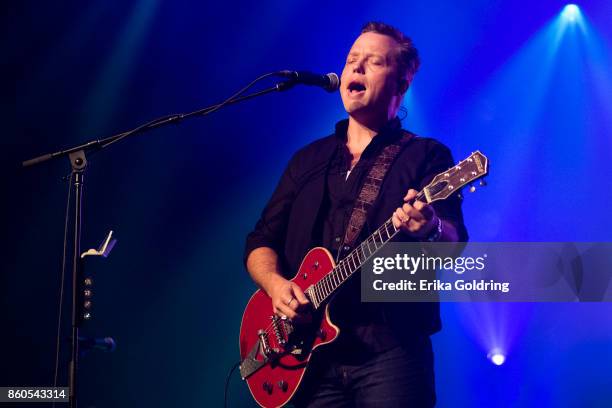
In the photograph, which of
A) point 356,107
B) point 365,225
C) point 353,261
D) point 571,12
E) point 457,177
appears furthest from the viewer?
point 571,12

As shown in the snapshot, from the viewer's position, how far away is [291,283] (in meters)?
A: 2.82

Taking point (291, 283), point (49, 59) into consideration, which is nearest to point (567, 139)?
point (291, 283)

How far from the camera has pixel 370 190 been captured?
9.35ft

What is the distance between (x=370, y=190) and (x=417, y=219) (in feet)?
1.49

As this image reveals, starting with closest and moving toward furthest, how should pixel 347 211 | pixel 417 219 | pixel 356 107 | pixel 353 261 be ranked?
pixel 417 219
pixel 353 261
pixel 347 211
pixel 356 107

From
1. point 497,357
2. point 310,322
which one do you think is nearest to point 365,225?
point 310,322

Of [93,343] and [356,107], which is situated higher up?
[356,107]

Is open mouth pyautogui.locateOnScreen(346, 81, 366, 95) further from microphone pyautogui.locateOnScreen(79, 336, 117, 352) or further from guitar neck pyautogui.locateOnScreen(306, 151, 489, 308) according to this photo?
microphone pyautogui.locateOnScreen(79, 336, 117, 352)

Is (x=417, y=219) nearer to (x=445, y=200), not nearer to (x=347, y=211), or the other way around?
(x=445, y=200)

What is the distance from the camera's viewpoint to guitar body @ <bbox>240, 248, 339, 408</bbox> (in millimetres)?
2703

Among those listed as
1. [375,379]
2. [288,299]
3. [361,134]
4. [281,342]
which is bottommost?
[375,379]

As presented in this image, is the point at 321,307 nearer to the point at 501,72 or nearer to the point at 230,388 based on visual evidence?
the point at 230,388

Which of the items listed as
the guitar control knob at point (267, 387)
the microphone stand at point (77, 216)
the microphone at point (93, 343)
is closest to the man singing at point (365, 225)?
the guitar control knob at point (267, 387)

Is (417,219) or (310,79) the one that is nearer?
(417,219)
